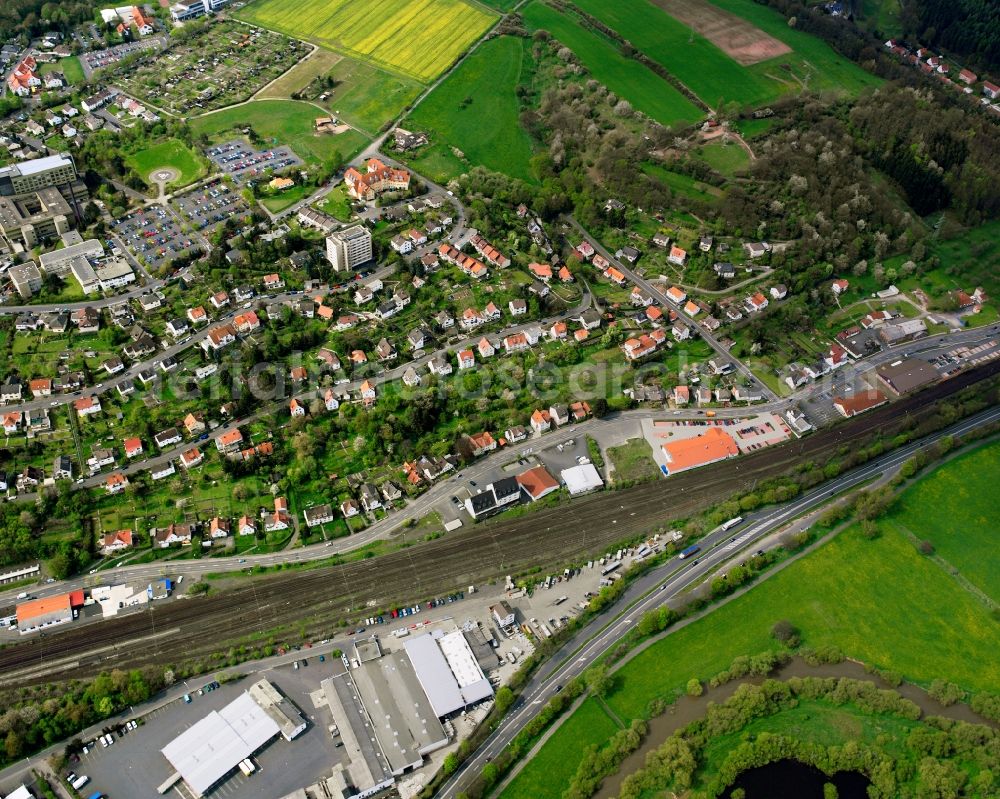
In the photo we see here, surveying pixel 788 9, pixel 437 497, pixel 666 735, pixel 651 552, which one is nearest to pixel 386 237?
pixel 437 497

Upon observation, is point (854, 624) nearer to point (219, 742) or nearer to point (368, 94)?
point (219, 742)

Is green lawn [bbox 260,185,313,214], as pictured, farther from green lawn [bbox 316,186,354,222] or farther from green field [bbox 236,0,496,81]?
green field [bbox 236,0,496,81]

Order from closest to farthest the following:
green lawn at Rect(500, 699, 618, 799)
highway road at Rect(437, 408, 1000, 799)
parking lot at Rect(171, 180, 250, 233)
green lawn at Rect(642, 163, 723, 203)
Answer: green lawn at Rect(500, 699, 618, 799) → highway road at Rect(437, 408, 1000, 799) → parking lot at Rect(171, 180, 250, 233) → green lawn at Rect(642, 163, 723, 203)

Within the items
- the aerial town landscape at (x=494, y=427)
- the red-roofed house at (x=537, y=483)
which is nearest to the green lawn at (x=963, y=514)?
the aerial town landscape at (x=494, y=427)

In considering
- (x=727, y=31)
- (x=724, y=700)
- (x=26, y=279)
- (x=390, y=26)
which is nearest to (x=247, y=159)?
(x=26, y=279)

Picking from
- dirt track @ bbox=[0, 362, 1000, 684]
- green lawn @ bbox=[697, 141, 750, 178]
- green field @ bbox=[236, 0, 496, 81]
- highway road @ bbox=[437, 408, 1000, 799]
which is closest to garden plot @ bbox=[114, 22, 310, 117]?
green field @ bbox=[236, 0, 496, 81]
